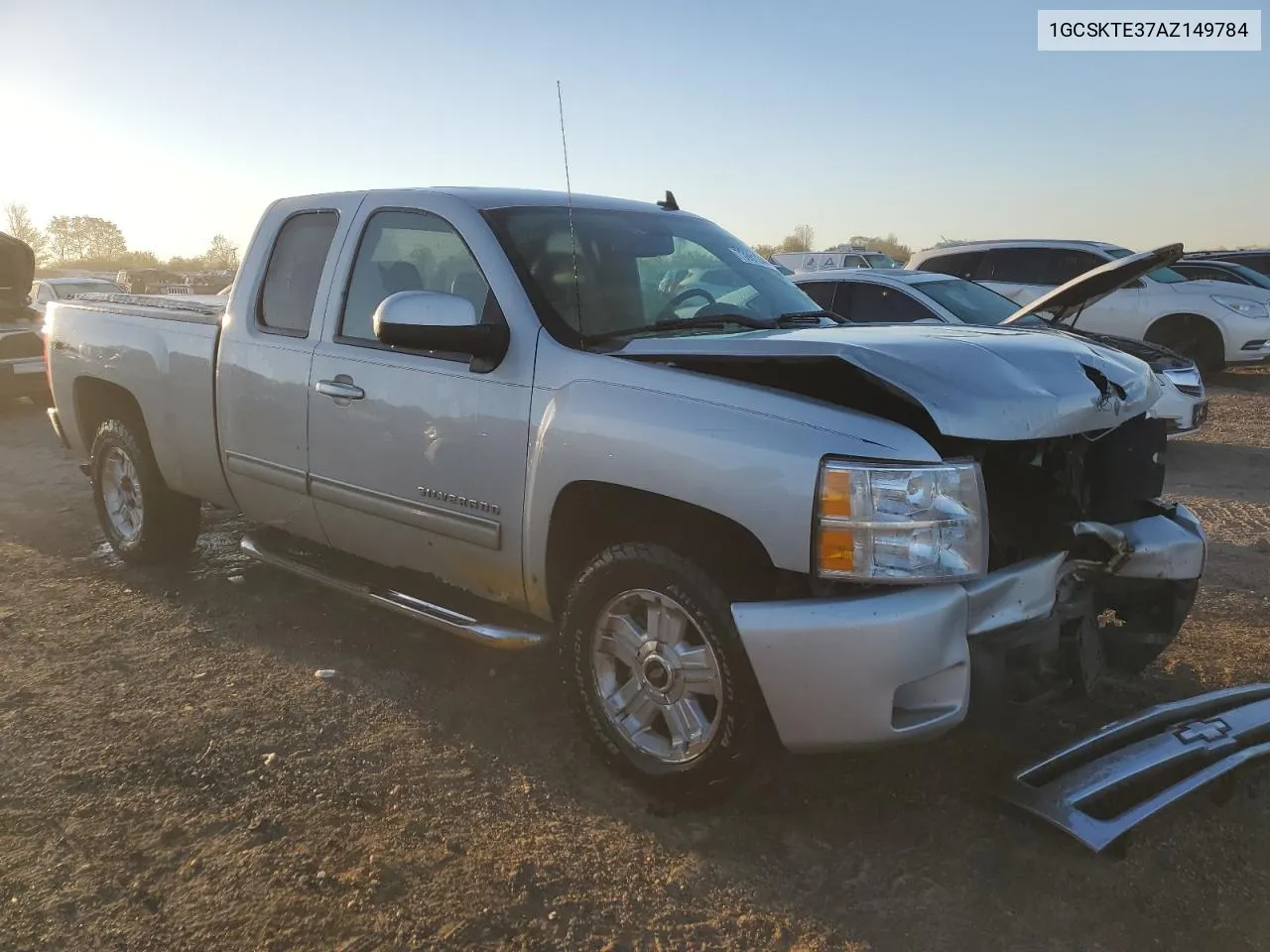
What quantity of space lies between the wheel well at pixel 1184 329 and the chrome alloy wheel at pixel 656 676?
1161 centimetres

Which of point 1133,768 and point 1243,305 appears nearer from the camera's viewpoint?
point 1133,768

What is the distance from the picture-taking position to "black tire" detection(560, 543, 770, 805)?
273 cm

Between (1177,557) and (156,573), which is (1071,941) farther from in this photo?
(156,573)

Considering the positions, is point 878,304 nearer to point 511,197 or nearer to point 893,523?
point 511,197

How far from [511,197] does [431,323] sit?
96 cm

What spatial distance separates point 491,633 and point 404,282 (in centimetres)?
144

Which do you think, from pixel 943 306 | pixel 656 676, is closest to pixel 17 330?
pixel 943 306

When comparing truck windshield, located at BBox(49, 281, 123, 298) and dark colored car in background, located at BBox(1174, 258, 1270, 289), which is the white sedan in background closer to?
dark colored car in background, located at BBox(1174, 258, 1270, 289)

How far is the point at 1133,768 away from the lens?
2.84 m

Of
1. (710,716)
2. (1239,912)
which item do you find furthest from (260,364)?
(1239,912)

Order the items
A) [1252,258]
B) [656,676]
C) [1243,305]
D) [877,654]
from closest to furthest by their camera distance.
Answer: [877,654], [656,676], [1243,305], [1252,258]

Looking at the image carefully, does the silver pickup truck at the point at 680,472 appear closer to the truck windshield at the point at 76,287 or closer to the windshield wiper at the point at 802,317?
the windshield wiper at the point at 802,317

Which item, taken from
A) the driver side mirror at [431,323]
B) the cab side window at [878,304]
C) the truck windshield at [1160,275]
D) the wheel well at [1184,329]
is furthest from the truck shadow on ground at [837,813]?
the wheel well at [1184,329]

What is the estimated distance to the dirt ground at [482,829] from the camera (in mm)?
2465
